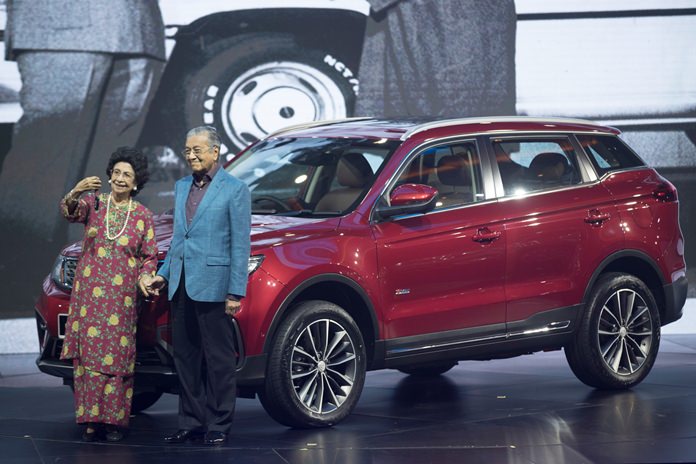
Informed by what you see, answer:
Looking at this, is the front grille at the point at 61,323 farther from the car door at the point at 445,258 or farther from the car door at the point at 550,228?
the car door at the point at 550,228

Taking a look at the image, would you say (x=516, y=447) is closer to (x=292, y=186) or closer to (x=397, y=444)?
(x=397, y=444)

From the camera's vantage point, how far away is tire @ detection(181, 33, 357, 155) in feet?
45.1

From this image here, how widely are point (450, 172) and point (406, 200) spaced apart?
2.33ft

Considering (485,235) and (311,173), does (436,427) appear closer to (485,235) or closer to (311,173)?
(485,235)

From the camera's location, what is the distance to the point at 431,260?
882 cm

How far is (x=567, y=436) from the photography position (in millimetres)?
8234

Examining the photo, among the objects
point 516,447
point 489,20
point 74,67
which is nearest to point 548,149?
point 516,447

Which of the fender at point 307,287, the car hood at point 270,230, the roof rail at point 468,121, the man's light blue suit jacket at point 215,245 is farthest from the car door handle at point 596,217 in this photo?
the man's light blue suit jacket at point 215,245

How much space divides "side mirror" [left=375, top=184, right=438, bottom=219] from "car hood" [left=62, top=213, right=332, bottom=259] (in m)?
0.33

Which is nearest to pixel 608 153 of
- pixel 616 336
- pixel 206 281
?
pixel 616 336

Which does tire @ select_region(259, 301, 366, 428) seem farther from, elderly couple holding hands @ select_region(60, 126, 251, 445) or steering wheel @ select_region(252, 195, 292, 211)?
steering wheel @ select_region(252, 195, 292, 211)

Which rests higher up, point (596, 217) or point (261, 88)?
point (261, 88)

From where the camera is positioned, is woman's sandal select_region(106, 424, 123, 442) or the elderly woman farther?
woman's sandal select_region(106, 424, 123, 442)

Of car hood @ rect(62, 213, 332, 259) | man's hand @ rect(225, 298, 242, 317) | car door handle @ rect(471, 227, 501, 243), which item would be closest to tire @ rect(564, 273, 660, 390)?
car door handle @ rect(471, 227, 501, 243)
